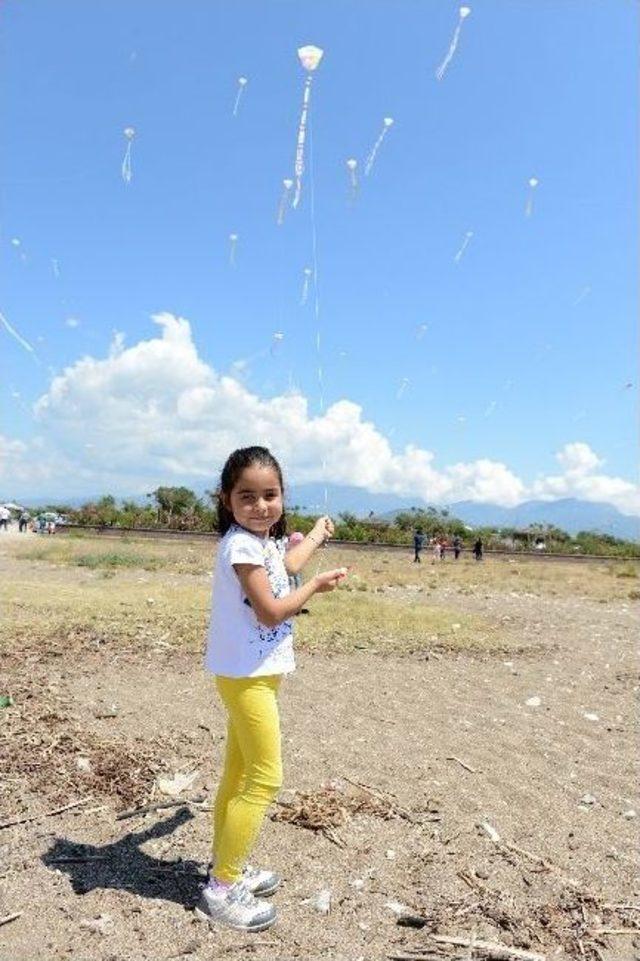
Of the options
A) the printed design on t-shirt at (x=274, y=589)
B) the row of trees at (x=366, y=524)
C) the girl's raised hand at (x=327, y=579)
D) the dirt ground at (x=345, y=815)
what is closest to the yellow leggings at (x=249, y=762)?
the printed design on t-shirt at (x=274, y=589)

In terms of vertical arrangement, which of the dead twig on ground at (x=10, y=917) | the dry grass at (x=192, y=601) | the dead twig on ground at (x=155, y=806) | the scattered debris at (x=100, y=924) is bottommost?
the scattered debris at (x=100, y=924)

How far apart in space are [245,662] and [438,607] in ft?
45.6

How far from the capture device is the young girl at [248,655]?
3.26 meters

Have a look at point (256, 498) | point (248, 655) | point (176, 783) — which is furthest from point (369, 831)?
point (256, 498)

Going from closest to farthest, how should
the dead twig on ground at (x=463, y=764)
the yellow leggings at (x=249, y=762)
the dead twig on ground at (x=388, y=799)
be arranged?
the yellow leggings at (x=249, y=762), the dead twig on ground at (x=388, y=799), the dead twig on ground at (x=463, y=764)

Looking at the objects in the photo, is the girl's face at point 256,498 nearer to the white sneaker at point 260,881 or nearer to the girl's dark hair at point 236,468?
the girl's dark hair at point 236,468

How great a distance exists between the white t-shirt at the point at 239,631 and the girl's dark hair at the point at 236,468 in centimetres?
17

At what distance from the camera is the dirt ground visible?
335 centimetres

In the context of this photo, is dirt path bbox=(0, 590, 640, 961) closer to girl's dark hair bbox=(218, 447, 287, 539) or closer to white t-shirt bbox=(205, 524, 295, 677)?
white t-shirt bbox=(205, 524, 295, 677)

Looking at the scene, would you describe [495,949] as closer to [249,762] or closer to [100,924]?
[249,762]

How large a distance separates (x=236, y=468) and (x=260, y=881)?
1987 mm

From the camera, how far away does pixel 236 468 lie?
342 cm

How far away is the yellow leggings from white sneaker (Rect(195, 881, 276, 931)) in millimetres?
60

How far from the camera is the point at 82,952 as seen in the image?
3078 mm
